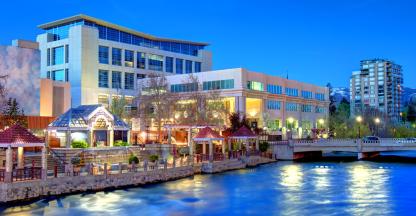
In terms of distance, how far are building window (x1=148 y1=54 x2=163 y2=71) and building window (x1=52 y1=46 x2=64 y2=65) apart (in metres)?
19.0

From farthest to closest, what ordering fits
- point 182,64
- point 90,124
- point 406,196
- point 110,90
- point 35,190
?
1. point 182,64
2. point 110,90
3. point 90,124
4. point 406,196
5. point 35,190

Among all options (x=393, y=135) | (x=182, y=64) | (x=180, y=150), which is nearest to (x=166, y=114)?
(x=180, y=150)

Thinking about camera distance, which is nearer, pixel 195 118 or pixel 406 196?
pixel 406 196

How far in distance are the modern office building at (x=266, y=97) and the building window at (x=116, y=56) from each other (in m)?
6.59

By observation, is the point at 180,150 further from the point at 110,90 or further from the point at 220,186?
the point at 110,90

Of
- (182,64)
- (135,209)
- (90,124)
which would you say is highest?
(182,64)

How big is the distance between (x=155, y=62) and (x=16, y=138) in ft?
242

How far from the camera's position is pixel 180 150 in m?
63.8

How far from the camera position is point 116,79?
329 ft

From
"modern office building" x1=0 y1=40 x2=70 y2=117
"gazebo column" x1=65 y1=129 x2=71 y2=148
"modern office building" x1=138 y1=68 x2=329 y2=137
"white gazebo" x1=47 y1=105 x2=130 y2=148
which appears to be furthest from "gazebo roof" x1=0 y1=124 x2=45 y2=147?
"modern office building" x1=138 y1=68 x2=329 y2=137

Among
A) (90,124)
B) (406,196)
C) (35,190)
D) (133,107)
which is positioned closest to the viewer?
(35,190)

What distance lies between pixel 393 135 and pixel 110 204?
316ft

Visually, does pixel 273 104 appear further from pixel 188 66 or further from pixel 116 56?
pixel 116 56

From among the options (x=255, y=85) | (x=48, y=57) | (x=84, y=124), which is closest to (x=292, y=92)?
(x=255, y=85)
